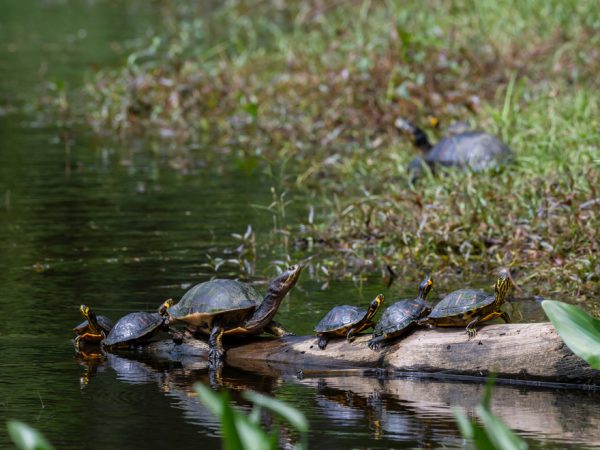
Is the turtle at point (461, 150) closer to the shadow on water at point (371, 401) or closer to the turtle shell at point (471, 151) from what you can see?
the turtle shell at point (471, 151)

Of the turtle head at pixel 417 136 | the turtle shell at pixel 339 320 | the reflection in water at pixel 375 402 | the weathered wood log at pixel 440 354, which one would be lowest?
the reflection in water at pixel 375 402

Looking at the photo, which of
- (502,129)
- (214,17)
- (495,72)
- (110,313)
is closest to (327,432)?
(110,313)

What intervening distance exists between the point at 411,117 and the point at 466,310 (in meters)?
7.98

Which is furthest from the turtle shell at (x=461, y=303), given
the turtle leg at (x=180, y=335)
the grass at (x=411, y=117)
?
the grass at (x=411, y=117)

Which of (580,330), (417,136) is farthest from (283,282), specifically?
(417,136)

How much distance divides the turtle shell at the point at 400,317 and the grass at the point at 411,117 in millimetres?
1813

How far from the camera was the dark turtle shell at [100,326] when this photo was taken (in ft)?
21.9

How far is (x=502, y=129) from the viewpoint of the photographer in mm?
11711

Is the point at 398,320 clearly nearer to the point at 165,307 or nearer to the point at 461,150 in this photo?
the point at 165,307

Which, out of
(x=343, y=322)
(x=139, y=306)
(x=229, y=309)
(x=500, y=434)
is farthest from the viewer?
(x=139, y=306)

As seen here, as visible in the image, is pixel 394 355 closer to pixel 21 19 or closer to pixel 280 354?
pixel 280 354

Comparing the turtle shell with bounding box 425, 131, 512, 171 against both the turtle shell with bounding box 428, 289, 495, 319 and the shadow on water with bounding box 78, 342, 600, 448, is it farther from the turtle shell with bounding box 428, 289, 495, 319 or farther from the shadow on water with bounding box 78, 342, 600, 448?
the shadow on water with bounding box 78, 342, 600, 448

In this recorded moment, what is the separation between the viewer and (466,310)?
19.6ft

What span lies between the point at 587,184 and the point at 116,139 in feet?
24.5
